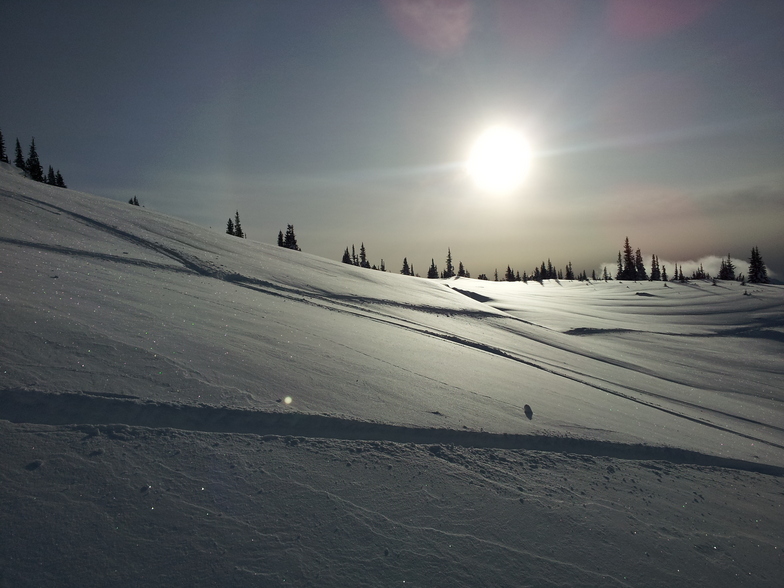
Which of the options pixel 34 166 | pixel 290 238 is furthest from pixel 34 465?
pixel 34 166

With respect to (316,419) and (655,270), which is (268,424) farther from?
(655,270)

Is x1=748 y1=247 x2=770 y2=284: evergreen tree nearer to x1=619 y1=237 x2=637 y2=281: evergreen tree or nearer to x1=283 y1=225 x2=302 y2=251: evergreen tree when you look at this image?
x1=619 y1=237 x2=637 y2=281: evergreen tree

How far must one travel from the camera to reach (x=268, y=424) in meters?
2.86

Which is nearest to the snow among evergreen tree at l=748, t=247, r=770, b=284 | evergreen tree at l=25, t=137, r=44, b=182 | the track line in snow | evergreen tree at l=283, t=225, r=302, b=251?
the track line in snow

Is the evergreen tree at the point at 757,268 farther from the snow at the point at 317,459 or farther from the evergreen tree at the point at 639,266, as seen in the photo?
the snow at the point at 317,459

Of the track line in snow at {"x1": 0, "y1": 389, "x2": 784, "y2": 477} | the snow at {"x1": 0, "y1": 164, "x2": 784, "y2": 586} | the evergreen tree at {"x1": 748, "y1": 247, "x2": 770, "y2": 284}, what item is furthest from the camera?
the evergreen tree at {"x1": 748, "y1": 247, "x2": 770, "y2": 284}

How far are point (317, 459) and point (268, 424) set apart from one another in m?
0.54

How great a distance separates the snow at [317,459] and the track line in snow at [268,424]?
16mm

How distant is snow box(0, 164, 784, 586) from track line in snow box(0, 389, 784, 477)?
0.02 meters

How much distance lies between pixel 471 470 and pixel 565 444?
4.14ft

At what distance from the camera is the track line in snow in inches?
97.6

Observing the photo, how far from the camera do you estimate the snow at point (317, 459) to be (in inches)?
75.5

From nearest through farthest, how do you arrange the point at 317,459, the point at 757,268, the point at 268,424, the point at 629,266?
the point at 317,459, the point at 268,424, the point at 757,268, the point at 629,266

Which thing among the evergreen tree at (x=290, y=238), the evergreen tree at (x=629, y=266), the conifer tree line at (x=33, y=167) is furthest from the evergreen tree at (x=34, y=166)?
the evergreen tree at (x=629, y=266)
